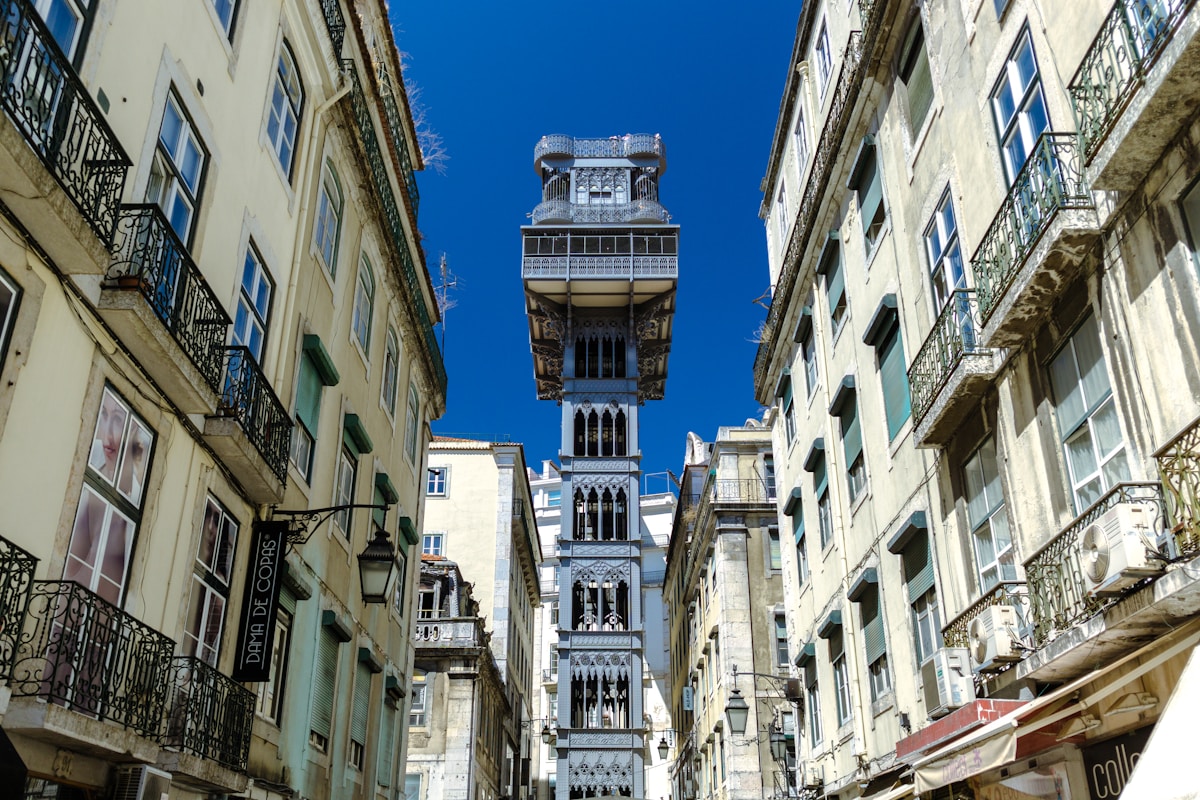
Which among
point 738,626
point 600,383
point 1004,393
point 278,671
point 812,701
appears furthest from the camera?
point 600,383

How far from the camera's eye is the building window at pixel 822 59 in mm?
19062

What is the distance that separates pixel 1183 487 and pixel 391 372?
15224 millimetres

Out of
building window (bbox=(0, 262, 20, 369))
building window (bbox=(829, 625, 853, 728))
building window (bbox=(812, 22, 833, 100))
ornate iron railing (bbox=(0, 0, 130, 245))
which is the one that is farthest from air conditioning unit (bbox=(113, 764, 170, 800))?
building window (bbox=(812, 22, 833, 100))

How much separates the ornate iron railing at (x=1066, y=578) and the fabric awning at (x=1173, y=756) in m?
1.56

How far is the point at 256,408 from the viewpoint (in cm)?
1105

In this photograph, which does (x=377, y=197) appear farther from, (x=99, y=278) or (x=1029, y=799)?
(x=1029, y=799)

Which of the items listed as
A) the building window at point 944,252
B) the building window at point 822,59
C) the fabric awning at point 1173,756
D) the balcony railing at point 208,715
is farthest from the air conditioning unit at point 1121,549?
the building window at point 822,59

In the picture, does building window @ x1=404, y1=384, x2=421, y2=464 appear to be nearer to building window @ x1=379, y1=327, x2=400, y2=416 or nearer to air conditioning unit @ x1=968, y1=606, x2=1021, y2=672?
building window @ x1=379, y1=327, x2=400, y2=416

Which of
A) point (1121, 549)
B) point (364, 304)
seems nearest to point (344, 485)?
point (364, 304)

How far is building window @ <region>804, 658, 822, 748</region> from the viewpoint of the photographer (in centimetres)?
1911

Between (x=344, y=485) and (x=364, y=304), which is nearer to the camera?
(x=344, y=485)

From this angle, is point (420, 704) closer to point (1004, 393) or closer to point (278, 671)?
point (278, 671)

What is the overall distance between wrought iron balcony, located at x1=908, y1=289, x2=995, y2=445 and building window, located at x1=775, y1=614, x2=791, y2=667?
20609 millimetres

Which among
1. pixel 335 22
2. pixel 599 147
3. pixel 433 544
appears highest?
pixel 599 147
